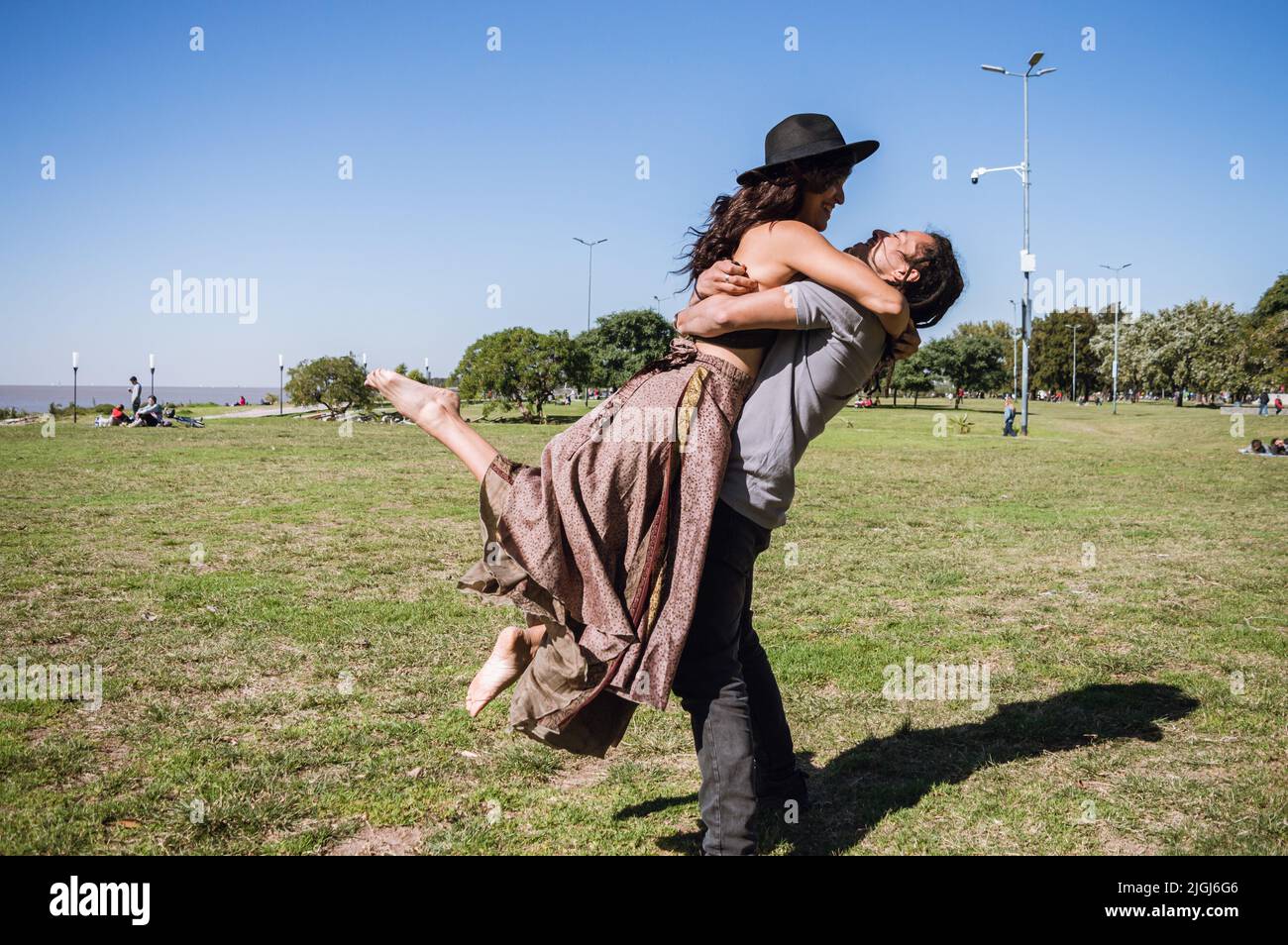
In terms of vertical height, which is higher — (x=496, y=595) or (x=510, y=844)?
(x=496, y=595)

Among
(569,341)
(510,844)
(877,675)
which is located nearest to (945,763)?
(877,675)

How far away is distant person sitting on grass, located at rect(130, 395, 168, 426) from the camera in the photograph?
2619 centimetres

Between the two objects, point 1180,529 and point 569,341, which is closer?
Answer: point 1180,529

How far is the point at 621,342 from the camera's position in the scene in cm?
5328

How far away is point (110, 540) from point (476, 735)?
220 inches

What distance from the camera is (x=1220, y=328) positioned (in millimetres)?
66875

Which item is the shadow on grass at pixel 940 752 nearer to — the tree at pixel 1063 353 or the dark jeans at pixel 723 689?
the dark jeans at pixel 723 689

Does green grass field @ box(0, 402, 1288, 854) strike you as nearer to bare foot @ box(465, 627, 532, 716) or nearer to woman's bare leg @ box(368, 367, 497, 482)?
bare foot @ box(465, 627, 532, 716)

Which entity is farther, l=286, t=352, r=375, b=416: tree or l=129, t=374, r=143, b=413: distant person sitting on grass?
l=286, t=352, r=375, b=416: tree

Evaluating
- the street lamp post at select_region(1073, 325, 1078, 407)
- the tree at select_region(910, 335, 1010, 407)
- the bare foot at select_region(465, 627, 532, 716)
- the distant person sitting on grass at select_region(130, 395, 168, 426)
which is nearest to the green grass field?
the bare foot at select_region(465, 627, 532, 716)

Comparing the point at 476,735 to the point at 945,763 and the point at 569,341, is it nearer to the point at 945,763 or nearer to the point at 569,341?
the point at 945,763

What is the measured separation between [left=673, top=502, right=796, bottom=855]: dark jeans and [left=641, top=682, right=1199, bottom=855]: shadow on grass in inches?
20.5

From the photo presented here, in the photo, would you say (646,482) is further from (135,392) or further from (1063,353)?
(1063,353)

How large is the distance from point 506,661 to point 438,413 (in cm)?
81
